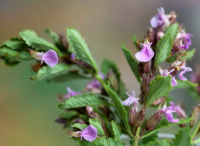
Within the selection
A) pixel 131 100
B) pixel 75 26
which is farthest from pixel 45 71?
pixel 75 26

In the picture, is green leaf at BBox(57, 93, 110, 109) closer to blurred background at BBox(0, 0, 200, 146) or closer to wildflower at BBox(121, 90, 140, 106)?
wildflower at BBox(121, 90, 140, 106)

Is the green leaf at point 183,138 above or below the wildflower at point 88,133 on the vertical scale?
below

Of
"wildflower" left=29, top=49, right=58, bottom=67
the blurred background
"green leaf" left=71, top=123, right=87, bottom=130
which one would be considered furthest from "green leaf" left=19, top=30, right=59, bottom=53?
the blurred background

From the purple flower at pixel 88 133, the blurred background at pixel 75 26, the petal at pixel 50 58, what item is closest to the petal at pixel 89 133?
the purple flower at pixel 88 133

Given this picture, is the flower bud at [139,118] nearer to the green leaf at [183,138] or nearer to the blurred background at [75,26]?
the green leaf at [183,138]

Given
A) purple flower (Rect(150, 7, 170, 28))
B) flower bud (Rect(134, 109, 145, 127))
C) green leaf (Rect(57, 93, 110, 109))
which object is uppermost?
purple flower (Rect(150, 7, 170, 28))

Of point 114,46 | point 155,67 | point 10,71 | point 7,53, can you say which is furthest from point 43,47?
point 114,46
